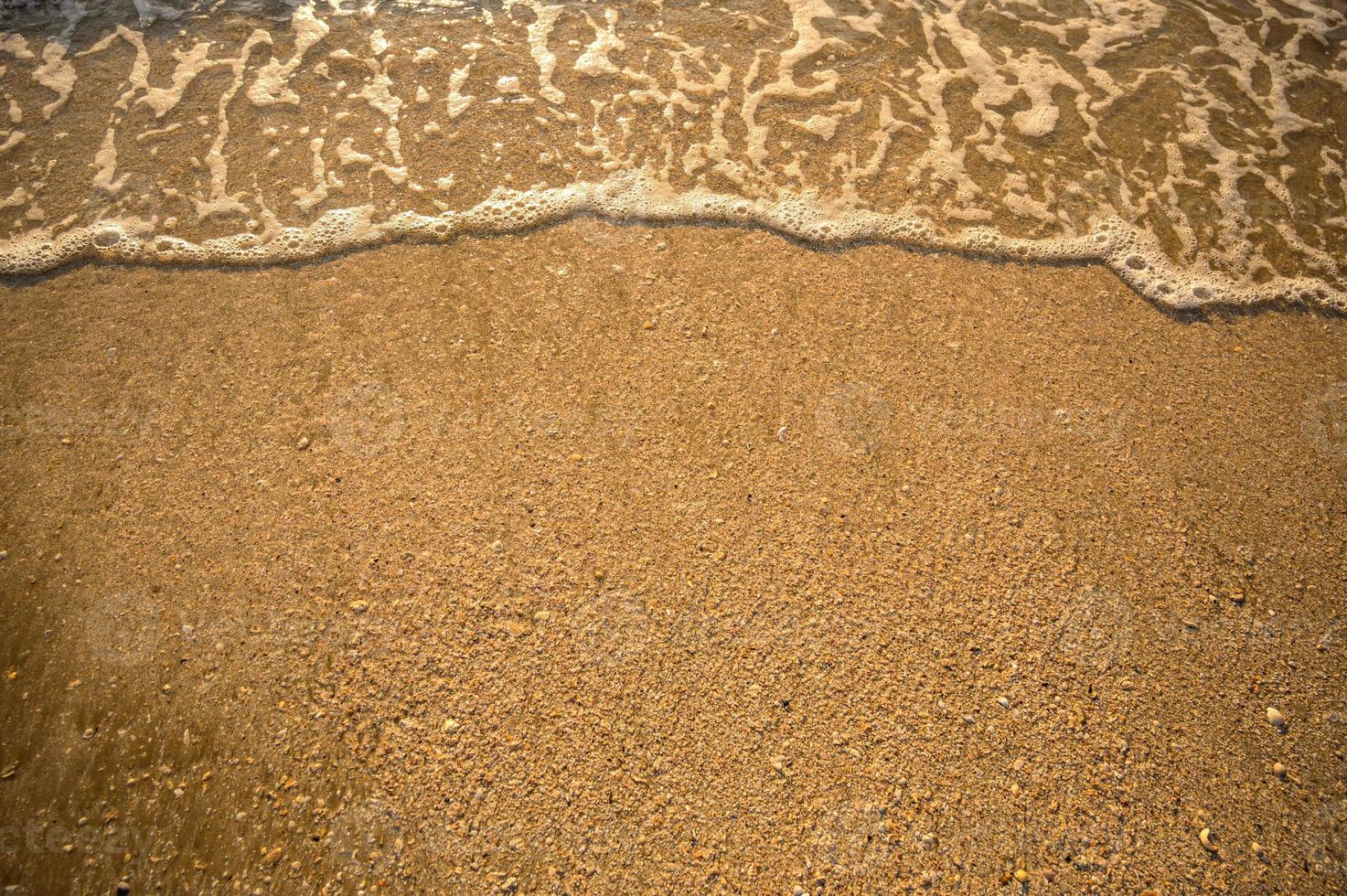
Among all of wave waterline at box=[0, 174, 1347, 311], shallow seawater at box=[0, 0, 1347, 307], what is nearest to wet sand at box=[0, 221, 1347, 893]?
wave waterline at box=[0, 174, 1347, 311]

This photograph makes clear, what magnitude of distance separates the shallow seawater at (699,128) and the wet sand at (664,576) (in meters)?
0.25

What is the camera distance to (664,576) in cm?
242

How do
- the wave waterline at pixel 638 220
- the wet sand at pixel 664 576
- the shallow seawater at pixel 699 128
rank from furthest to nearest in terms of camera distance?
the shallow seawater at pixel 699 128 < the wave waterline at pixel 638 220 < the wet sand at pixel 664 576

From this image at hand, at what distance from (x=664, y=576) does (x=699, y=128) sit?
2421mm

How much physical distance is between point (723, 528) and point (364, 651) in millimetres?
1221

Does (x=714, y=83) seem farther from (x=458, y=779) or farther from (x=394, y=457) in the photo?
(x=458, y=779)

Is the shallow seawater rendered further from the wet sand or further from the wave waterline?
the wet sand

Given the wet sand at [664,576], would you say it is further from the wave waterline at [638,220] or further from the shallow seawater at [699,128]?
the shallow seawater at [699,128]

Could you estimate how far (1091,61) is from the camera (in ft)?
13.4

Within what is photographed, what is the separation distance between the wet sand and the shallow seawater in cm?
25

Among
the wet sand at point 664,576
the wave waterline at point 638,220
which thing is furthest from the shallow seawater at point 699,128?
the wet sand at point 664,576

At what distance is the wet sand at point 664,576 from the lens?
6.65ft

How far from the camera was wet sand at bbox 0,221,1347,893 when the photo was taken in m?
2.03

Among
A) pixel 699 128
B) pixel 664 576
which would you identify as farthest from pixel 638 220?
pixel 664 576
